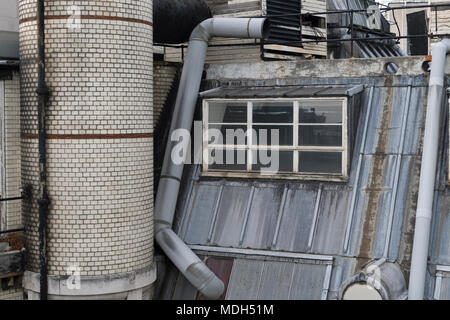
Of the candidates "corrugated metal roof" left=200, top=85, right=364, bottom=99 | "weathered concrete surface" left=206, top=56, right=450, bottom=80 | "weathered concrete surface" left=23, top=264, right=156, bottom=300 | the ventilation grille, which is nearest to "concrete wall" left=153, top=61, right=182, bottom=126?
"weathered concrete surface" left=206, top=56, right=450, bottom=80

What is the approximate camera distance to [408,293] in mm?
9633

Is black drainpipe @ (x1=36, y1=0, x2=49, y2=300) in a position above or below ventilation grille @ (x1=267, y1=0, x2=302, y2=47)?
below

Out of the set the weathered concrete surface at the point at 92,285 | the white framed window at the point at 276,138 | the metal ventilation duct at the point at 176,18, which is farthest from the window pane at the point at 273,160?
the metal ventilation duct at the point at 176,18

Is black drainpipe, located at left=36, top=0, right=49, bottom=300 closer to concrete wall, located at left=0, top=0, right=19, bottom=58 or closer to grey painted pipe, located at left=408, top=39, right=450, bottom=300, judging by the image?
concrete wall, located at left=0, top=0, right=19, bottom=58

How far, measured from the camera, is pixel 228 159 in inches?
486

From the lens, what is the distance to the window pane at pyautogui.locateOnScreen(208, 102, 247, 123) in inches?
488

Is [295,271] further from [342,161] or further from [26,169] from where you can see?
[26,169]

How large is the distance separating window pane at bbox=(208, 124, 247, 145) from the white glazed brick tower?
7.69ft

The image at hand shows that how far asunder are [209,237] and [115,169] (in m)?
2.44

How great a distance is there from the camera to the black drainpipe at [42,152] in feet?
33.3

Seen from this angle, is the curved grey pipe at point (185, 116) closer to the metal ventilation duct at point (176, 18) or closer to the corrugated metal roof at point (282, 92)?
the corrugated metal roof at point (282, 92)

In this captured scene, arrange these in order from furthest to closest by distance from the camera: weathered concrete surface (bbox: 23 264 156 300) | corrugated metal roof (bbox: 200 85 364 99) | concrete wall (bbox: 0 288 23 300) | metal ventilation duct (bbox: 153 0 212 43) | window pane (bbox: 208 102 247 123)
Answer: metal ventilation duct (bbox: 153 0 212 43), window pane (bbox: 208 102 247 123), corrugated metal roof (bbox: 200 85 364 99), concrete wall (bbox: 0 288 23 300), weathered concrete surface (bbox: 23 264 156 300)

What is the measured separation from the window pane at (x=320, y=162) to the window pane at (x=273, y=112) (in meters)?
0.80

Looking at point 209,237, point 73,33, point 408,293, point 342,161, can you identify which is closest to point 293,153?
point 342,161
